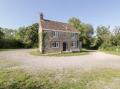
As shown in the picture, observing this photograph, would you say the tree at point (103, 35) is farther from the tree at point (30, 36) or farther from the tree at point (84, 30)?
the tree at point (30, 36)

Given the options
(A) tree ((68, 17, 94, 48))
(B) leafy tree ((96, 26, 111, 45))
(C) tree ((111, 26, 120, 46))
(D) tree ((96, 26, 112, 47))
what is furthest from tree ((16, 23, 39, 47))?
(C) tree ((111, 26, 120, 46))

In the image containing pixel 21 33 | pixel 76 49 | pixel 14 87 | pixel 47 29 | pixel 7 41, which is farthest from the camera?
pixel 21 33

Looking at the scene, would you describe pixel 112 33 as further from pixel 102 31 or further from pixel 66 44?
pixel 66 44

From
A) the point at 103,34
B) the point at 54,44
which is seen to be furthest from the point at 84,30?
the point at 54,44

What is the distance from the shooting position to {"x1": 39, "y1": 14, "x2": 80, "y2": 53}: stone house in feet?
95.8

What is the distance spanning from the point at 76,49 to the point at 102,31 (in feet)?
79.7

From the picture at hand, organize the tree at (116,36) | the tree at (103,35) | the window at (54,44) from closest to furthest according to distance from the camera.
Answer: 1. the window at (54,44)
2. the tree at (116,36)
3. the tree at (103,35)

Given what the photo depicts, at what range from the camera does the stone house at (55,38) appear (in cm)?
2919

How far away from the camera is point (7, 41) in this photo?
47.6 m

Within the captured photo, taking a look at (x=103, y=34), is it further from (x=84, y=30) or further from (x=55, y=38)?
(x=55, y=38)

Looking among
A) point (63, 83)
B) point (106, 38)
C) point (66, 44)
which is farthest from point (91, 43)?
point (63, 83)

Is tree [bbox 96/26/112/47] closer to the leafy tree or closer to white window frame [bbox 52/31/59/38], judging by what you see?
the leafy tree

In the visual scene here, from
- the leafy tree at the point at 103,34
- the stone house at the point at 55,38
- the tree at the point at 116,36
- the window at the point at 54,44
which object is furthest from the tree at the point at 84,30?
the window at the point at 54,44

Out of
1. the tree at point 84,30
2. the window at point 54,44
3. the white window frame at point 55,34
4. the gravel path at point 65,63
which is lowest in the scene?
the gravel path at point 65,63
